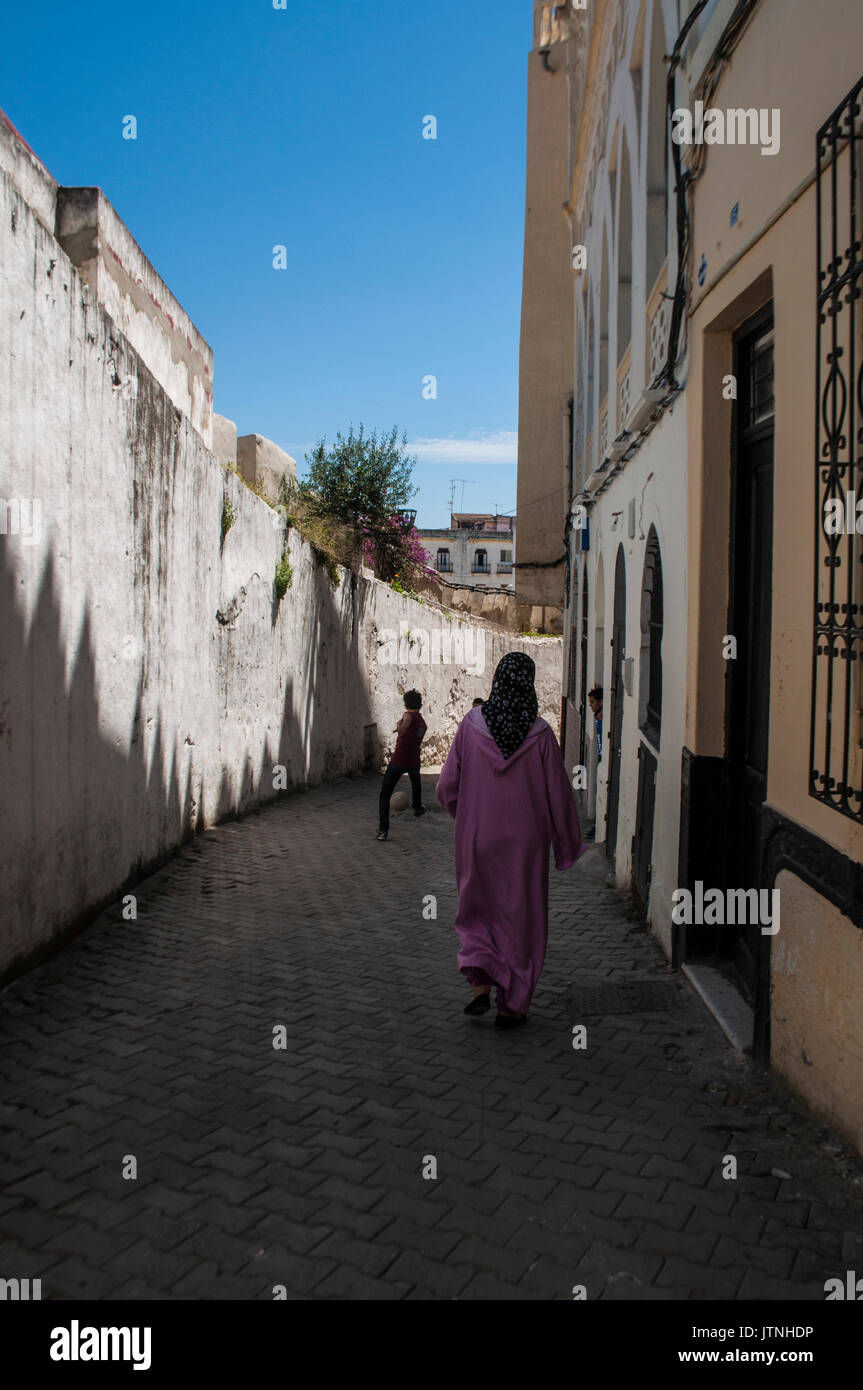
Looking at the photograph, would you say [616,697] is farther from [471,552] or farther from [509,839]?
[471,552]

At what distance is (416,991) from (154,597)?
3569 millimetres

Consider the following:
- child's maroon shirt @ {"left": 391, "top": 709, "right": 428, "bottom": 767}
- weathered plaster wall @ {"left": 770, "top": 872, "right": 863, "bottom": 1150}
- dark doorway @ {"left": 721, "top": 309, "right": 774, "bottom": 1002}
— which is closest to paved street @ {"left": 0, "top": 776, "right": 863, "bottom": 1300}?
weathered plaster wall @ {"left": 770, "top": 872, "right": 863, "bottom": 1150}

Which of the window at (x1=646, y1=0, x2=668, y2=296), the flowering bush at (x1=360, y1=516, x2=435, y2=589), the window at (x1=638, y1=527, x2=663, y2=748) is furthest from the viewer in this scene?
the flowering bush at (x1=360, y1=516, x2=435, y2=589)

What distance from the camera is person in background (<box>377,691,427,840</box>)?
1097 centimetres

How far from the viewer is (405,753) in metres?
11.8

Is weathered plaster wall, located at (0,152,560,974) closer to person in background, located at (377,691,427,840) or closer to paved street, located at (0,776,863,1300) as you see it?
paved street, located at (0,776,863,1300)

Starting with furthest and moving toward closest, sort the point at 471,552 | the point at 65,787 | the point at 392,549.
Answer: the point at 471,552
the point at 392,549
the point at 65,787

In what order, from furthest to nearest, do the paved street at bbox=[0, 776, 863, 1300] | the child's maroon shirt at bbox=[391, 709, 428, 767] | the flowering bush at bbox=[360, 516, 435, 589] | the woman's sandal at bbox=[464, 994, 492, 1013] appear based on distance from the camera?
the flowering bush at bbox=[360, 516, 435, 589] < the child's maroon shirt at bbox=[391, 709, 428, 767] < the woman's sandal at bbox=[464, 994, 492, 1013] < the paved street at bbox=[0, 776, 863, 1300]

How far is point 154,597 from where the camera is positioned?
7.58 meters

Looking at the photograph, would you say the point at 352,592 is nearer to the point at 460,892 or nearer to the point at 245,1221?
the point at 460,892

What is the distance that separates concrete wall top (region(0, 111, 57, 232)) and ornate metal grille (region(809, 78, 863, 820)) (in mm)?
4058

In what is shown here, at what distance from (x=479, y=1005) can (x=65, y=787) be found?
250 centimetres
